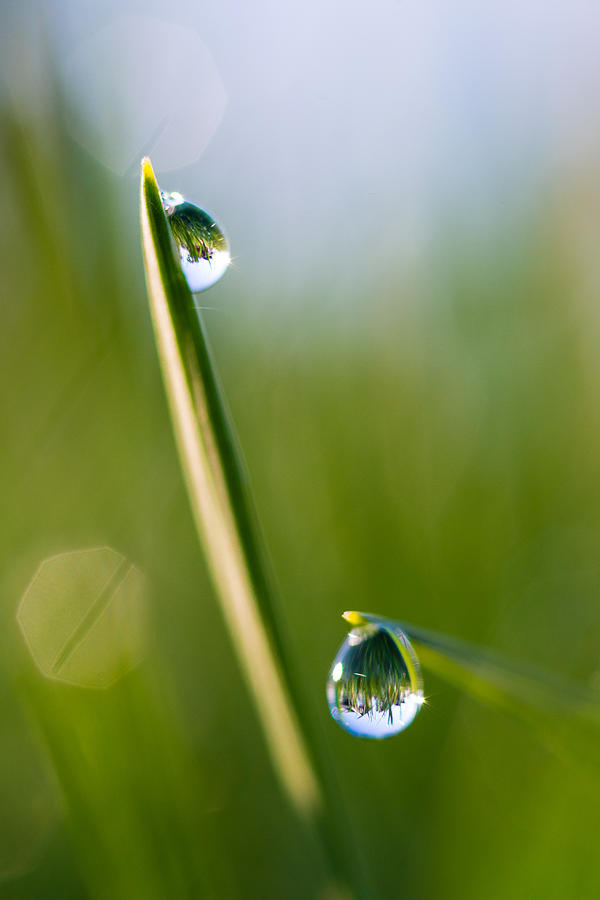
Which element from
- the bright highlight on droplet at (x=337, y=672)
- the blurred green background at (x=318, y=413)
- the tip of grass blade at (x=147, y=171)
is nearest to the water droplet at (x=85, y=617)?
the blurred green background at (x=318, y=413)

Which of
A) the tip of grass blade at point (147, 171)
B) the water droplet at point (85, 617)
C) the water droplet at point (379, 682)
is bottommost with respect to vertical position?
the water droplet at point (379, 682)

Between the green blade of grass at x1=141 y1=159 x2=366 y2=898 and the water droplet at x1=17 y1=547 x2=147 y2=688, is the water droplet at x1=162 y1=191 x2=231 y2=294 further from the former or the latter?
the water droplet at x1=17 y1=547 x2=147 y2=688

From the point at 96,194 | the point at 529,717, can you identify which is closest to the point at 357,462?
the point at 96,194

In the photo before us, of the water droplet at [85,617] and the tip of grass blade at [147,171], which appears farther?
the water droplet at [85,617]

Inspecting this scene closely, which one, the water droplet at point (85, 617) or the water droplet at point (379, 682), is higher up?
the water droplet at point (85, 617)

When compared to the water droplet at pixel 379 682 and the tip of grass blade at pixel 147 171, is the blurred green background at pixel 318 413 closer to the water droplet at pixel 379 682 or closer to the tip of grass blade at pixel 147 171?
the water droplet at pixel 379 682

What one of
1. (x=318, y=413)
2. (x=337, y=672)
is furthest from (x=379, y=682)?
(x=318, y=413)

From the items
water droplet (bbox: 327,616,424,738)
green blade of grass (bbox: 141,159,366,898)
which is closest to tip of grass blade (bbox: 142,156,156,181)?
green blade of grass (bbox: 141,159,366,898)
